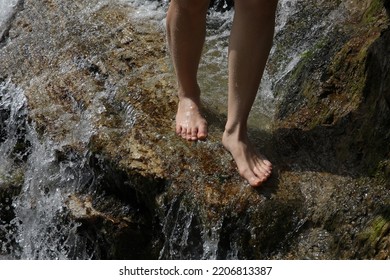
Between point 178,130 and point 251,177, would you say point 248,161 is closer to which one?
point 251,177

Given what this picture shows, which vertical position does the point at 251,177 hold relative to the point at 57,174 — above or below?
above

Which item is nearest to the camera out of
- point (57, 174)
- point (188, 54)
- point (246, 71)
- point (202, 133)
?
point (246, 71)

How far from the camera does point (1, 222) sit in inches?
179

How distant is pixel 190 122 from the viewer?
3789 millimetres

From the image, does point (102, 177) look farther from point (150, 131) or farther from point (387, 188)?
point (387, 188)

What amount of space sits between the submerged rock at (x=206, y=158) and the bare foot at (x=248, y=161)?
0.16ft

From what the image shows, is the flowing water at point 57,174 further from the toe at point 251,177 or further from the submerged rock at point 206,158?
the toe at point 251,177

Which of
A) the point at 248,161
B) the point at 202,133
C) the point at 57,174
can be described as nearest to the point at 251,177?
the point at 248,161

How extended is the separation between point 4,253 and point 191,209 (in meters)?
1.47

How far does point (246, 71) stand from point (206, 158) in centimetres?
54

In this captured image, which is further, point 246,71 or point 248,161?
point 248,161

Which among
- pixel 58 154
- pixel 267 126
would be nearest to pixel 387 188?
pixel 267 126

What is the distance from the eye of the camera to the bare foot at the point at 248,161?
3486mm

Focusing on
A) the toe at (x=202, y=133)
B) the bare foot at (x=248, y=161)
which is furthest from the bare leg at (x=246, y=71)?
the toe at (x=202, y=133)
